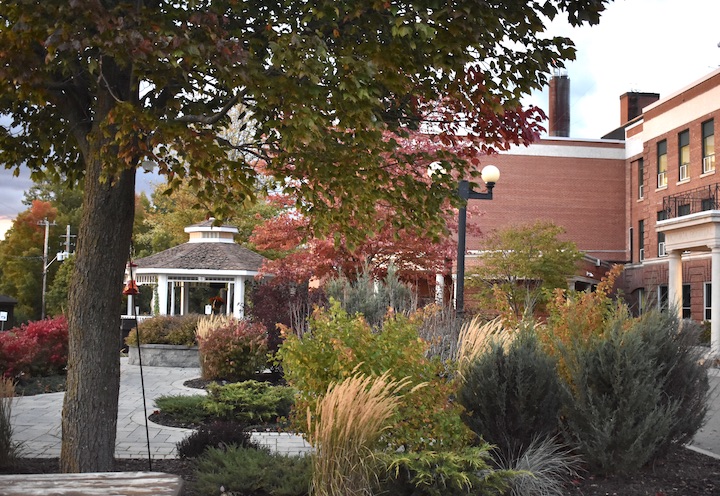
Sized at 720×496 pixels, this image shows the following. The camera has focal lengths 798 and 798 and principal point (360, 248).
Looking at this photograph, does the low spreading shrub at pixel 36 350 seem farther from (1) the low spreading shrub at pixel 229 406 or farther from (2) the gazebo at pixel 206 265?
(2) the gazebo at pixel 206 265

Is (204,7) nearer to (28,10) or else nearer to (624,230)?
(28,10)

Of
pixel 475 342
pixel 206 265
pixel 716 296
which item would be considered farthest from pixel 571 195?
pixel 475 342

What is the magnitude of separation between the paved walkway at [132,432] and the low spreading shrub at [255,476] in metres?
0.61

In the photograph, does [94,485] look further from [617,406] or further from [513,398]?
[617,406]

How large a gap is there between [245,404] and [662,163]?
102 ft

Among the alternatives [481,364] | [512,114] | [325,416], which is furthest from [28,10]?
[481,364]

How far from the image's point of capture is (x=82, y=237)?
628cm

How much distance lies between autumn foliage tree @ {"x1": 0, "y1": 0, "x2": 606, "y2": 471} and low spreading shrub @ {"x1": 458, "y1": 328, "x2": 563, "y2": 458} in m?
1.35

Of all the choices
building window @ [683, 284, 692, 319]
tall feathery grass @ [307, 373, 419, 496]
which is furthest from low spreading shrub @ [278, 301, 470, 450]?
building window @ [683, 284, 692, 319]

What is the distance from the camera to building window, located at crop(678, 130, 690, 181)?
33.9 metres

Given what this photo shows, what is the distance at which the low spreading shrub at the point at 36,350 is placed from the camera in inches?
560

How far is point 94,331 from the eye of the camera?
6152mm

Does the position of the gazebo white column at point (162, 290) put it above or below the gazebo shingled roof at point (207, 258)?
below

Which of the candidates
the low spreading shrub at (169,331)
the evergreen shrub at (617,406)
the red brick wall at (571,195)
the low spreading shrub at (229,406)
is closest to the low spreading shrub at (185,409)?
the low spreading shrub at (229,406)
